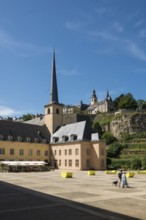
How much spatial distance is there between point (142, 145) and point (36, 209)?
72.7 m

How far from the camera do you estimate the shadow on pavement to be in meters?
13.4

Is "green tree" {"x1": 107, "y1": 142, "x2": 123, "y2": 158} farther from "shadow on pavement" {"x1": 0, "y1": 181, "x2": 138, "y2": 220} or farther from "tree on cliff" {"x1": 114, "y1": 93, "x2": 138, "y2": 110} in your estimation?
"shadow on pavement" {"x1": 0, "y1": 181, "x2": 138, "y2": 220}

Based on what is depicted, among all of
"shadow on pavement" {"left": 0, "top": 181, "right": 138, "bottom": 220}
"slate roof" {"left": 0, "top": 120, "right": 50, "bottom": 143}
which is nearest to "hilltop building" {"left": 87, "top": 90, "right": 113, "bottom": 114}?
"slate roof" {"left": 0, "top": 120, "right": 50, "bottom": 143}

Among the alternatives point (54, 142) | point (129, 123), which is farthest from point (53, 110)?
point (129, 123)

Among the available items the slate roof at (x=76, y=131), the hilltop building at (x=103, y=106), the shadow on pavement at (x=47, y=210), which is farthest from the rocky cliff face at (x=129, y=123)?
the shadow on pavement at (x=47, y=210)

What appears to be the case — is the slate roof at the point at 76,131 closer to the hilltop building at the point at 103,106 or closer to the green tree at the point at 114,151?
the green tree at the point at 114,151

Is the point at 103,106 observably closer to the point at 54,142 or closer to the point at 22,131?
the point at 54,142

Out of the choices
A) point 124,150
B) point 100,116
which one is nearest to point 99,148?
point 124,150

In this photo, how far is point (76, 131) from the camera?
6888 cm

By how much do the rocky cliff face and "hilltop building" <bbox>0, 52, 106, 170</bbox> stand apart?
133 feet

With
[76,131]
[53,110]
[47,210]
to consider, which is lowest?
[47,210]

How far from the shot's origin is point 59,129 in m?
75.6

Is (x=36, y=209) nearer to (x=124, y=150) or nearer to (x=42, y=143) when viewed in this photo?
(x=42, y=143)

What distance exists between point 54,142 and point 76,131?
7282 mm
